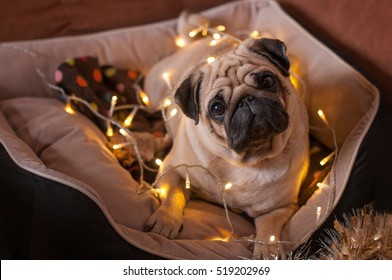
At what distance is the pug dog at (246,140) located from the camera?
1672 mm

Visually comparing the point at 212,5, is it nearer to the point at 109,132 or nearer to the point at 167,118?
the point at 167,118

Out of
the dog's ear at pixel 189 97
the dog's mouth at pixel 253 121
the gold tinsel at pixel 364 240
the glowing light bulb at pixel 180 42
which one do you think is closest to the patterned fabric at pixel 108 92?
the glowing light bulb at pixel 180 42

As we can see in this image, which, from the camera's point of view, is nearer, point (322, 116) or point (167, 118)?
point (322, 116)

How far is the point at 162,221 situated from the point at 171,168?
0.92ft

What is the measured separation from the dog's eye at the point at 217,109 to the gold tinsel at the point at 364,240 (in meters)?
0.50

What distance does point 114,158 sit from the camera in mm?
2131

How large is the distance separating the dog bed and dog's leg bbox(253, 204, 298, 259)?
38mm

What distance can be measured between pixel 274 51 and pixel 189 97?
1.05ft

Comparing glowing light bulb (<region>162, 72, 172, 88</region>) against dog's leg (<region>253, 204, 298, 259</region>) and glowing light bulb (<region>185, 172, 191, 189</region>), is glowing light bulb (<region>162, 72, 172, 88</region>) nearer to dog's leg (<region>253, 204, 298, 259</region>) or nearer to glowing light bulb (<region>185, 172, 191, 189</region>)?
glowing light bulb (<region>185, 172, 191, 189</region>)

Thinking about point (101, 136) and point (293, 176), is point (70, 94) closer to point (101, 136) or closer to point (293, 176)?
point (101, 136)

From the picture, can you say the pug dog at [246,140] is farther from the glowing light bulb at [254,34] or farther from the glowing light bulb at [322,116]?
the glowing light bulb at [254,34]

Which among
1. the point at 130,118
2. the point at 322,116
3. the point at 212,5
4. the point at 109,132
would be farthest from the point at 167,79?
the point at 322,116

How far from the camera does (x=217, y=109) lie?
1.72 metres

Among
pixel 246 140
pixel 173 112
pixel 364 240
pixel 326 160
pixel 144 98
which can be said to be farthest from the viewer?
pixel 144 98
